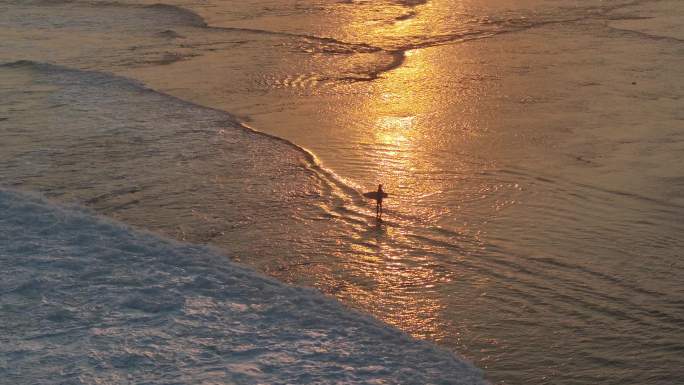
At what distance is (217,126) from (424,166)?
2230 mm

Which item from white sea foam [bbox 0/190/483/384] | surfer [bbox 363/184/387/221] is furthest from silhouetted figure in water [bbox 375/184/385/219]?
white sea foam [bbox 0/190/483/384]

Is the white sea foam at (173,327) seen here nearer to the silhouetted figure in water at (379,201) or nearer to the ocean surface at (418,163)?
the ocean surface at (418,163)

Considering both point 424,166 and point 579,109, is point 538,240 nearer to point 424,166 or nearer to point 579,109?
point 424,166

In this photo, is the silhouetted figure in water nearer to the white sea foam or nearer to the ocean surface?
the ocean surface

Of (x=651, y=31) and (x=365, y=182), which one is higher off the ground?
(x=651, y=31)

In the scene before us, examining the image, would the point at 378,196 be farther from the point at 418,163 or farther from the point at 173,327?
the point at 173,327

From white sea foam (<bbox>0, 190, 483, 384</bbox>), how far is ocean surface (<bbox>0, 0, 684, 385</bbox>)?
10 centimetres

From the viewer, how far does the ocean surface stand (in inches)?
188

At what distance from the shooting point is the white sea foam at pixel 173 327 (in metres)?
4.16

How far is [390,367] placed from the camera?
4227 mm

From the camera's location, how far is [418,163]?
7.07 meters

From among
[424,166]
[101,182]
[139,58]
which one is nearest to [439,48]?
[139,58]

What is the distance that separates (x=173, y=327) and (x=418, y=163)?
306cm

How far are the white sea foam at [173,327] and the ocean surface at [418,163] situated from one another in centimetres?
10
